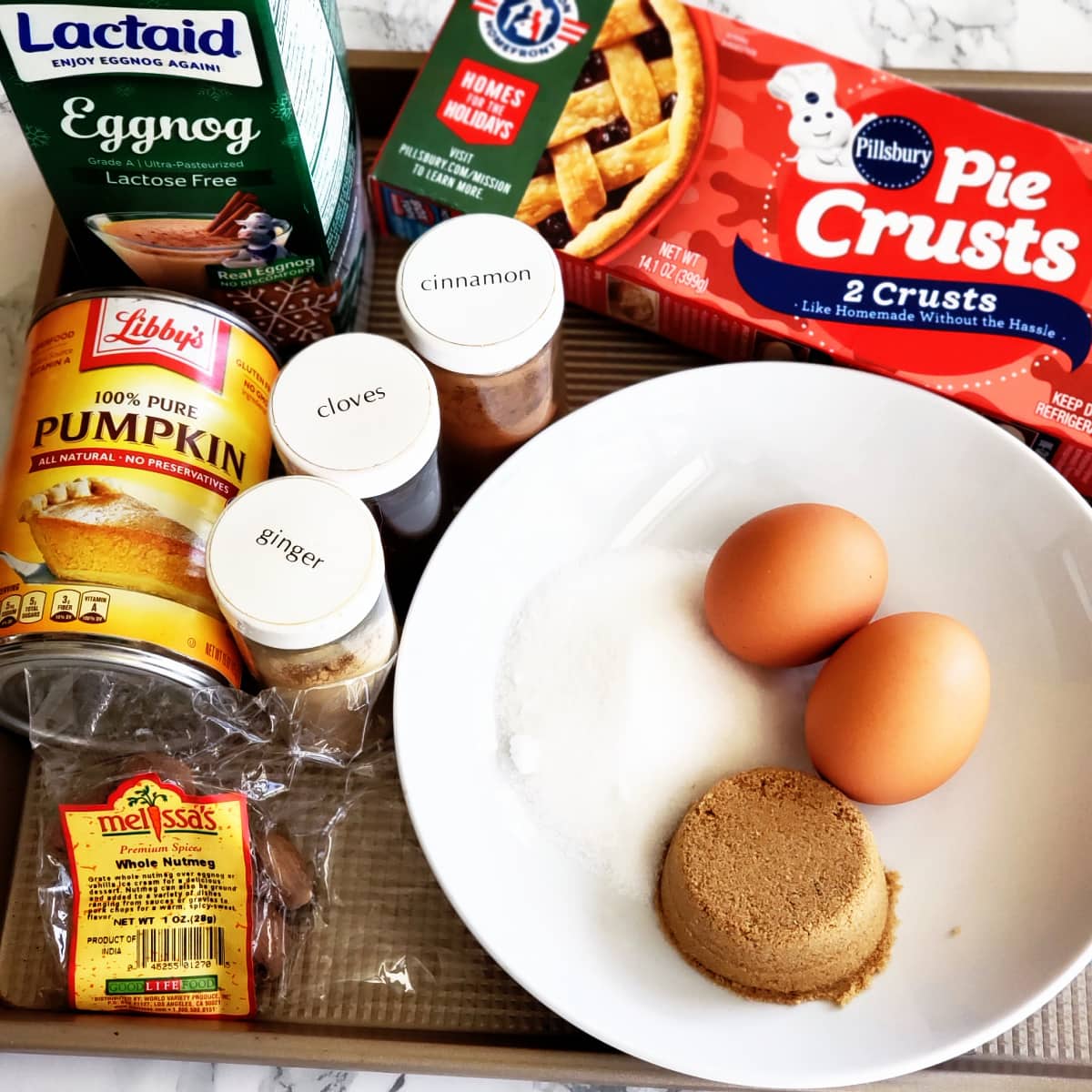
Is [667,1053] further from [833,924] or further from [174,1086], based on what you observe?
[174,1086]

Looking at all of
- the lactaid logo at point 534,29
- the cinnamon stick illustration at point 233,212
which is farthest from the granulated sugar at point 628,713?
the lactaid logo at point 534,29

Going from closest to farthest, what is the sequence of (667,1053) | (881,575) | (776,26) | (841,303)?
(667,1053) → (881,575) → (841,303) → (776,26)

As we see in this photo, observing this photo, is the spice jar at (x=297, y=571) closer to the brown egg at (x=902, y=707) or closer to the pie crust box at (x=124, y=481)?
the pie crust box at (x=124, y=481)

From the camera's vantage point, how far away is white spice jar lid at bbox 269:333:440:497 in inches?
34.3

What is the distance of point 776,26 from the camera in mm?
1345

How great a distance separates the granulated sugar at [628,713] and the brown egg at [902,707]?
0.08m

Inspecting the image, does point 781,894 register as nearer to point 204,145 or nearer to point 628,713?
point 628,713

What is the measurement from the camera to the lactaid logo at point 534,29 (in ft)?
3.76

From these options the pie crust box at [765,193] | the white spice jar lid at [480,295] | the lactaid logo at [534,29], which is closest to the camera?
the white spice jar lid at [480,295]

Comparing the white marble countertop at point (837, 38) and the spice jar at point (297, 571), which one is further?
the white marble countertop at point (837, 38)

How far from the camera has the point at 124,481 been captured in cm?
89

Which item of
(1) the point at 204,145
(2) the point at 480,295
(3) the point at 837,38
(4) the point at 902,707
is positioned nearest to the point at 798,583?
(4) the point at 902,707

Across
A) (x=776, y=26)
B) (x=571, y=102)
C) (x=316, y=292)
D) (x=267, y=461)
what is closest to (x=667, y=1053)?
(x=267, y=461)

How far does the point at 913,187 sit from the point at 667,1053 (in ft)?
2.52
